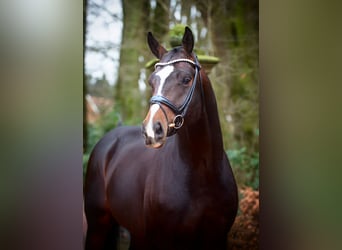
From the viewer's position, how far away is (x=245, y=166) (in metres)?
2.88

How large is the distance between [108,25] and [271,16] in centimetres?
104

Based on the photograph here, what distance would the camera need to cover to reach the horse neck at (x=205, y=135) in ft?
8.73

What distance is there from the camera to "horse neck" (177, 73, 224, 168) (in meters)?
2.66

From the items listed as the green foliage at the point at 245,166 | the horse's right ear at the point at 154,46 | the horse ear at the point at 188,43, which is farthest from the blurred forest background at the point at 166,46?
the horse ear at the point at 188,43

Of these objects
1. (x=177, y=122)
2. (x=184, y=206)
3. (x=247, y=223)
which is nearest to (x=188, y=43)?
(x=177, y=122)

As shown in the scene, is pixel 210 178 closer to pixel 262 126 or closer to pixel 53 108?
pixel 262 126

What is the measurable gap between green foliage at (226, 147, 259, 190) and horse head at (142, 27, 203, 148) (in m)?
0.42

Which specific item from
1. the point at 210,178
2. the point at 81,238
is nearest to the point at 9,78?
the point at 81,238

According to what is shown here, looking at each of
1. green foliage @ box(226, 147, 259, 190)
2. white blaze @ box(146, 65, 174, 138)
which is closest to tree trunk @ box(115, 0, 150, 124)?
white blaze @ box(146, 65, 174, 138)

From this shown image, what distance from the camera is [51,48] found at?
113 inches

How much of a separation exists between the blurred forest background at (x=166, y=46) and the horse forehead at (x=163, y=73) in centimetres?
40

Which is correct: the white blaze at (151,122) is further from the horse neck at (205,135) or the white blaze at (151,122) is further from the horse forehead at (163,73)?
the horse neck at (205,135)

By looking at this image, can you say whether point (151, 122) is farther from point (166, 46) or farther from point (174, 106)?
point (166, 46)

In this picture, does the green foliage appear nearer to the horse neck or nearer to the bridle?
the horse neck
